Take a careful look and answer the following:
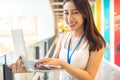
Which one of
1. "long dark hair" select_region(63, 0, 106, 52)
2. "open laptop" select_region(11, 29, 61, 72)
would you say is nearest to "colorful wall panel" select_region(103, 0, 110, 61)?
"long dark hair" select_region(63, 0, 106, 52)

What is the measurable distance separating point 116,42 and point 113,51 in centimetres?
27

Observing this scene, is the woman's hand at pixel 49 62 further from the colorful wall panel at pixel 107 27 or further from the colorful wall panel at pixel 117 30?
the colorful wall panel at pixel 107 27

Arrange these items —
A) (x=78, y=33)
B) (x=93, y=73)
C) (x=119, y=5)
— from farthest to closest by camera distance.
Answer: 1. (x=119, y=5)
2. (x=78, y=33)
3. (x=93, y=73)

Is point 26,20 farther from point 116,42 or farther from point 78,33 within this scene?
point 78,33

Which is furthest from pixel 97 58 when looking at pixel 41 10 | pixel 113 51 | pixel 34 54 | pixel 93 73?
pixel 41 10

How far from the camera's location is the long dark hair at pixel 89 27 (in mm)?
1377

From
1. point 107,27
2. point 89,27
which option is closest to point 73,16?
point 89,27

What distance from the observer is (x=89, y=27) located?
144 cm

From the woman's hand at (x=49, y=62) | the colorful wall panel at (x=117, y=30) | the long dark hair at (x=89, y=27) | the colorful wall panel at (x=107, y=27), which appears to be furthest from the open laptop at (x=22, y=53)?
the colorful wall panel at (x=107, y=27)

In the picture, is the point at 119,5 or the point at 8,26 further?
the point at 8,26

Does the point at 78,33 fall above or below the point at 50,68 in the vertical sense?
above

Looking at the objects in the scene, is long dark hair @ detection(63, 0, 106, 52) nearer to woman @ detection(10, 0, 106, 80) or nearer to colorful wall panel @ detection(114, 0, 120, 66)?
woman @ detection(10, 0, 106, 80)

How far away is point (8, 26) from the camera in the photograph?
9.56m

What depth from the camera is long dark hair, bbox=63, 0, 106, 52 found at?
138 centimetres
